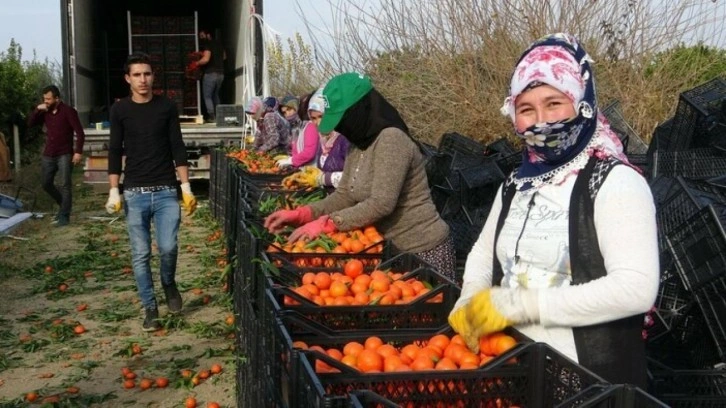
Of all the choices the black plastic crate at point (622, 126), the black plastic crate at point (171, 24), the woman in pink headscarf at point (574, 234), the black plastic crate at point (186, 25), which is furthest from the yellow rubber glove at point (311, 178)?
the black plastic crate at point (171, 24)

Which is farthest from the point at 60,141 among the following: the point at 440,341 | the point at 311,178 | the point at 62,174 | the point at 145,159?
the point at 440,341

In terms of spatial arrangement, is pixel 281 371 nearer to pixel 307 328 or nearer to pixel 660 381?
pixel 307 328

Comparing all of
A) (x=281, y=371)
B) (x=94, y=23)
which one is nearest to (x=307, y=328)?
(x=281, y=371)

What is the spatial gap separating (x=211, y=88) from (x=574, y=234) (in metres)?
14.8

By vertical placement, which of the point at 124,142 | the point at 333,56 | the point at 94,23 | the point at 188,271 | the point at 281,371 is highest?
the point at 94,23

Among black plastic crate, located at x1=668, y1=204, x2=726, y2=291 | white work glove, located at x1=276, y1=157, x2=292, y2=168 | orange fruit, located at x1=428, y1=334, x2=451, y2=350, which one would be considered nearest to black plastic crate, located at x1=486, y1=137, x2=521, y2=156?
white work glove, located at x1=276, y1=157, x2=292, y2=168

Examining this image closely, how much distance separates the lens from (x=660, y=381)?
3.28 m

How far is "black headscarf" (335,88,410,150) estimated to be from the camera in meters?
3.94

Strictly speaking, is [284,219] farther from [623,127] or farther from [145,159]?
[623,127]

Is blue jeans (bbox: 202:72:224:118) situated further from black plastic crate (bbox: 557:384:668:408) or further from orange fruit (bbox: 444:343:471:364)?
black plastic crate (bbox: 557:384:668:408)

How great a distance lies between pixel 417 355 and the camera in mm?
2346

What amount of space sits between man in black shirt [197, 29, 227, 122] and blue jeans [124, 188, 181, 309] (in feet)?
33.6

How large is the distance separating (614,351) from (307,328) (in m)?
0.92

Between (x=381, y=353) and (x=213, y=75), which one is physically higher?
(x=213, y=75)
